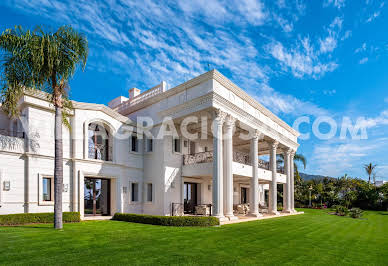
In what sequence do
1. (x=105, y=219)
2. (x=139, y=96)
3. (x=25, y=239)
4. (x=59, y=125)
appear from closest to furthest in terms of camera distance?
(x=25, y=239) → (x=59, y=125) → (x=105, y=219) → (x=139, y=96)

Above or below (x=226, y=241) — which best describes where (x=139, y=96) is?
above

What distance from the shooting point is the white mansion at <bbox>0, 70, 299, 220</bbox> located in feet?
47.7

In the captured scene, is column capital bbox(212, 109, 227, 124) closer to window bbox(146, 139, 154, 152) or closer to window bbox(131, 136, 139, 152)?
window bbox(146, 139, 154, 152)

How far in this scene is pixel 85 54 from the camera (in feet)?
40.3

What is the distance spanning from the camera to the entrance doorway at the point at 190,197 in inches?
826

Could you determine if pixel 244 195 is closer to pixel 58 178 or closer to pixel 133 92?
pixel 133 92

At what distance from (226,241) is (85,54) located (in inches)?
368

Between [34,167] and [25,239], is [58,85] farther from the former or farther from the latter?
[25,239]

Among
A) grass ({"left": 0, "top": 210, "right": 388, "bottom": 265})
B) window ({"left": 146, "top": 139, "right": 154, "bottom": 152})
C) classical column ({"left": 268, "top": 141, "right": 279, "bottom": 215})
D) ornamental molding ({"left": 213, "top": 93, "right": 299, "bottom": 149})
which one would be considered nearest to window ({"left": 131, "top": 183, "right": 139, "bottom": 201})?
window ({"left": 146, "top": 139, "right": 154, "bottom": 152})

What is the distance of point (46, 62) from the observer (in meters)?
11.7

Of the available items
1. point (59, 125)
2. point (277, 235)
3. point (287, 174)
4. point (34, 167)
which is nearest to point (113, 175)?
point (34, 167)

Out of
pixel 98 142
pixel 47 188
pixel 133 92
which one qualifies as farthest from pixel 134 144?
pixel 47 188

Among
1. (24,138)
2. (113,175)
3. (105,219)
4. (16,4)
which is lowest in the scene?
(105,219)

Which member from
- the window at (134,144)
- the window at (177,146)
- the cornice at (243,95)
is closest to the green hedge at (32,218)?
the window at (134,144)
